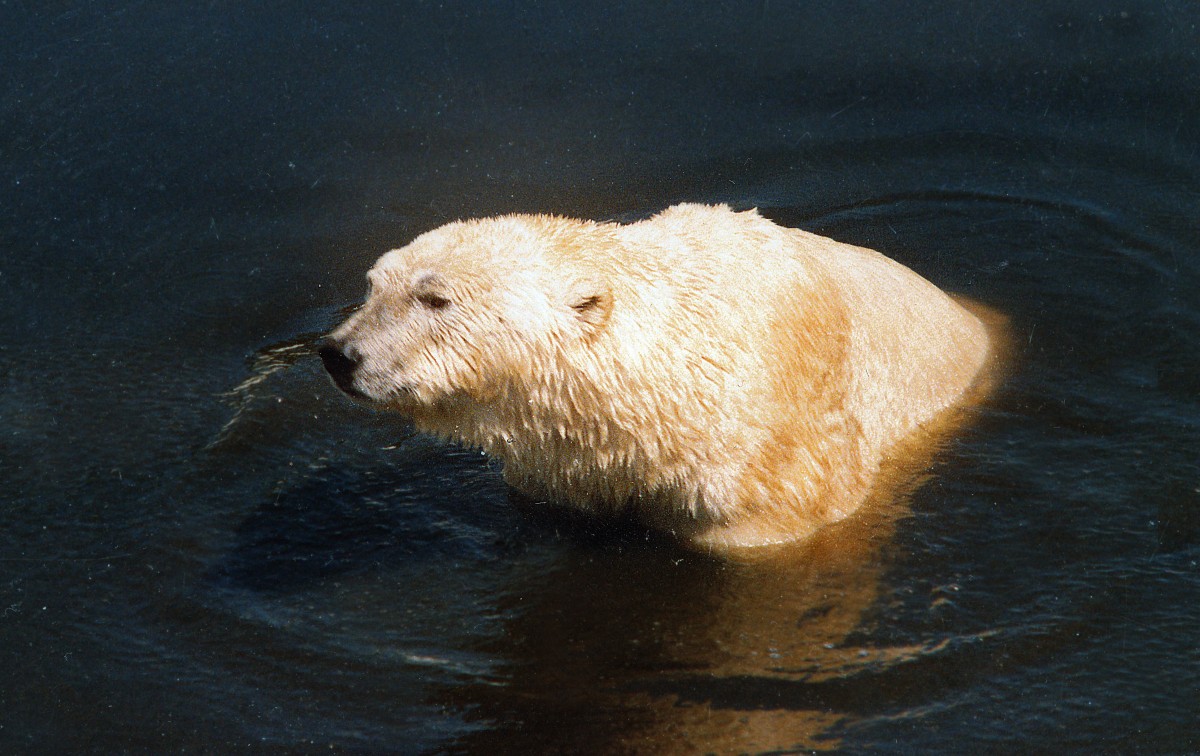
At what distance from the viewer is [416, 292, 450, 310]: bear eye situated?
17.1 feet

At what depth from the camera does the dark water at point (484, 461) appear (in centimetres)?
535

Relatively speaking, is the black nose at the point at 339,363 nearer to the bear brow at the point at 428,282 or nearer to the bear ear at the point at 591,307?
the bear brow at the point at 428,282

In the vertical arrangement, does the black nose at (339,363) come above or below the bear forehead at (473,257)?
below

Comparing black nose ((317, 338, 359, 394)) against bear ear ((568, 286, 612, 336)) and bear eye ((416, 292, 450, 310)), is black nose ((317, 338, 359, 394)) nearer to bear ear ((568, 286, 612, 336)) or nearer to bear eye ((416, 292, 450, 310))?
bear eye ((416, 292, 450, 310))

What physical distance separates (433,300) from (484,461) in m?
1.80

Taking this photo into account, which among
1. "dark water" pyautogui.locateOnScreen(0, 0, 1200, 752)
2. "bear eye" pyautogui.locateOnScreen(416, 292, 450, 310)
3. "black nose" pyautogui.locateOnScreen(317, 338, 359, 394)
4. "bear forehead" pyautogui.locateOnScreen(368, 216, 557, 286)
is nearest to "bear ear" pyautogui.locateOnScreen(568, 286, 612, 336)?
"bear forehead" pyautogui.locateOnScreen(368, 216, 557, 286)

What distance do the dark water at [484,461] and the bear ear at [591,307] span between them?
146 centimetres

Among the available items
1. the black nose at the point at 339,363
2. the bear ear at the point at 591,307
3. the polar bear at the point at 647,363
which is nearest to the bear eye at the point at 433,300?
the polar bear at the point at 647,363

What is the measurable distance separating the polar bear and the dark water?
0.44m

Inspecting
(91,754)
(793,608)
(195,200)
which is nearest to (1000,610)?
(793,608)

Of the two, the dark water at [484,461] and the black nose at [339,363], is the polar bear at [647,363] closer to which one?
the black nose at [339,363]

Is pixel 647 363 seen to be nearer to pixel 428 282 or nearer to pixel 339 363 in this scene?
pixel 428 282

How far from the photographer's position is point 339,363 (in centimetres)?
524

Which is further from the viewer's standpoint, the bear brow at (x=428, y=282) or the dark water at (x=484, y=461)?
the dark water at (x=484, y=461)
